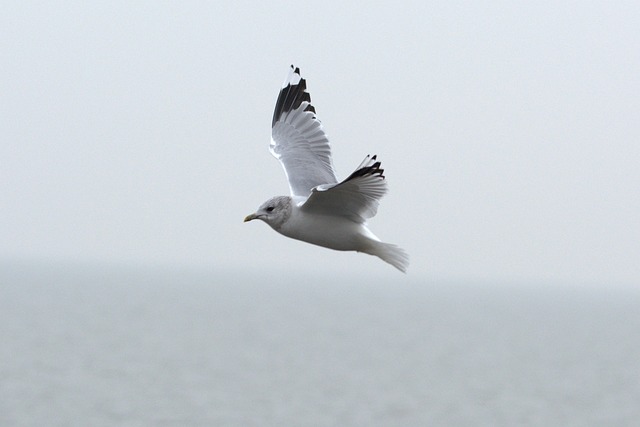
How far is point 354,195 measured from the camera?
26.8ft

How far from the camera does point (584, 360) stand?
362 ft

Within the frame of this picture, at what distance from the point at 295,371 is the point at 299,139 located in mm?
79829

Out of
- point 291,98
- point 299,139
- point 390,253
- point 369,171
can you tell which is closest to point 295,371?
point 291,98

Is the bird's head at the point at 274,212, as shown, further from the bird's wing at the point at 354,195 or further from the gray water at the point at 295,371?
the gray water at the point at 295,371

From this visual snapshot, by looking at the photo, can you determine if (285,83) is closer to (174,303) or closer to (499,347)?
(499,347)

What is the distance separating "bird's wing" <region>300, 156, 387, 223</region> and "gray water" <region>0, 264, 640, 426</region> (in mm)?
55058

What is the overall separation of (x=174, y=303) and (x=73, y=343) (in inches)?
3140

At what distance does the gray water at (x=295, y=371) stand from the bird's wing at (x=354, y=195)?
5506cm

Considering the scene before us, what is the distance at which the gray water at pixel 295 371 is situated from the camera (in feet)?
227

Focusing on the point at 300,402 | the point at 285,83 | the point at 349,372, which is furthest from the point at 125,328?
the point at 285,83

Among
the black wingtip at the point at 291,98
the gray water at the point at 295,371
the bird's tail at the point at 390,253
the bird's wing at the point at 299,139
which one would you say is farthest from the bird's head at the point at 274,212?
the gray water at the point at 295,371

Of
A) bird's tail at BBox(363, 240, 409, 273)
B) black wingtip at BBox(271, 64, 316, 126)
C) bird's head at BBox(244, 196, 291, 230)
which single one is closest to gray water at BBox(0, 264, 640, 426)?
black wingtip at BBox(271, 64, 316, 126)

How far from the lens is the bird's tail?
8734 mm

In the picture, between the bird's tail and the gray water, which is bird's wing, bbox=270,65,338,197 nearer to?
the bird's tail
